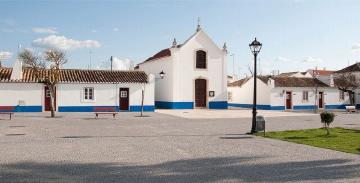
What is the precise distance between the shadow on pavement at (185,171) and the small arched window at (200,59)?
29.4 metres

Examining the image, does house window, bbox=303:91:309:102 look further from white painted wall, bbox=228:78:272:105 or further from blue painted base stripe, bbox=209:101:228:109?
blue painted base stripe, bbox=209:101:228:109

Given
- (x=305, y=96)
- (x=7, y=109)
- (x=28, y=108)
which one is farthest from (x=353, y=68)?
(x=7, y=109)

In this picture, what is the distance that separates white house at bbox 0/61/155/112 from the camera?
98.2 feet

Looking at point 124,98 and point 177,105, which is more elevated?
point 124,98

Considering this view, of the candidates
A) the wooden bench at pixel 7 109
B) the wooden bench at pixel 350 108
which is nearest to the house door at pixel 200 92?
the wooden bench at pixel 350 108

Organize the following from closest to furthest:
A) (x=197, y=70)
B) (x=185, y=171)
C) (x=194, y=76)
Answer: (x=185, y=171) → (x=194, y=76) → (x=197, y=70)

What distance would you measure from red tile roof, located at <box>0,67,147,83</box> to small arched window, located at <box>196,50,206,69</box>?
264 inches

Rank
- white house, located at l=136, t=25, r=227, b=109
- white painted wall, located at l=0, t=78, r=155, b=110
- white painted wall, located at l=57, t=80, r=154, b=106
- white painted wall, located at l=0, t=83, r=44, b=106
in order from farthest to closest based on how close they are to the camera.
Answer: white house, located at l=136, t=25, r=227, b=109, white painted wall, located at l=57, t=80, r=154, b=106, white painted wall, located at l=0, t=78, r=155, b=110, white painted wall, located at l=0, t=83, r=44, b=106

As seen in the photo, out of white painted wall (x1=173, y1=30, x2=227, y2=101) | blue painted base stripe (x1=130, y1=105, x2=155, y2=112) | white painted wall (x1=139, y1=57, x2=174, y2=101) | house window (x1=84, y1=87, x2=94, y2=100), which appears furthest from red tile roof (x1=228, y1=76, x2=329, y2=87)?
house window (x1=84, y1=87, x2=94, y2=100)

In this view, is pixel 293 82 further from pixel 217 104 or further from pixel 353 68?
pixel 353 68

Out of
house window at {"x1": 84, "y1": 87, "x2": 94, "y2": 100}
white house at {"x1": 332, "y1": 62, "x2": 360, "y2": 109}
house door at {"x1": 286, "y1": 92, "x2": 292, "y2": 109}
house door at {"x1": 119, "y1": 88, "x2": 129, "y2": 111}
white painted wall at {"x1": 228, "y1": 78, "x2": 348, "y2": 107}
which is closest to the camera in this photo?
house window at {"x1": 84, "y1": 87, "x2": 94, "y2": 100}

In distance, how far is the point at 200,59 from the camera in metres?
38.9

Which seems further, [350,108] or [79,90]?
[350,108]

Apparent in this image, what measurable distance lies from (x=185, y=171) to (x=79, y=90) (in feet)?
81.1
